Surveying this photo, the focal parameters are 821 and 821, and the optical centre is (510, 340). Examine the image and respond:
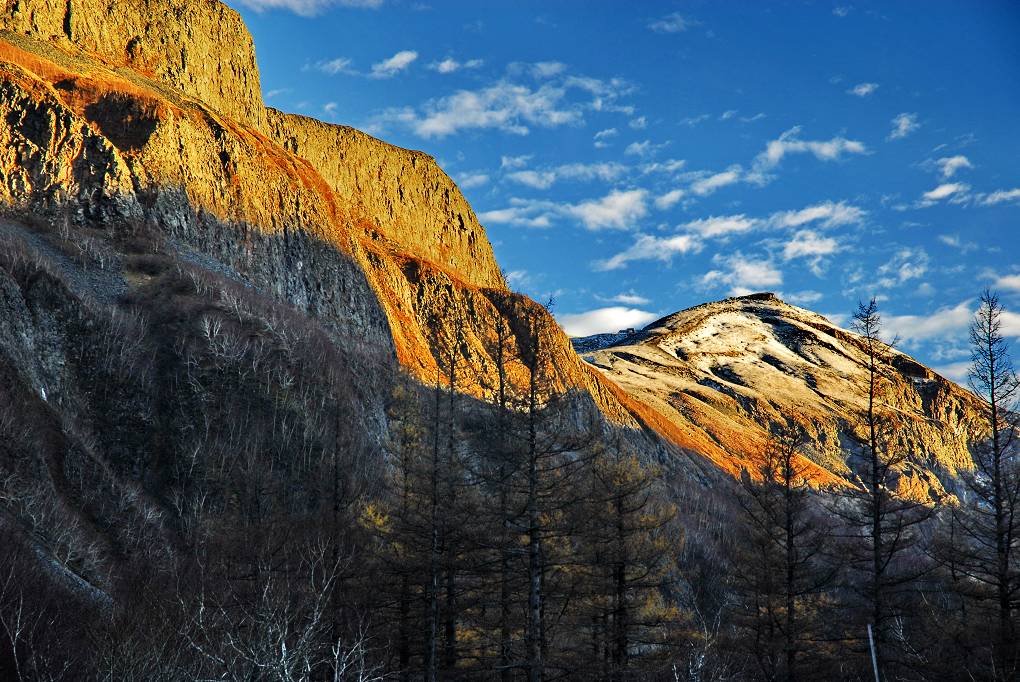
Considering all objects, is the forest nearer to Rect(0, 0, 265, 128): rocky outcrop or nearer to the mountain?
Rect(0, 0, 265, 128): rocky outcrop

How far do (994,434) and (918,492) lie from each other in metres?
104

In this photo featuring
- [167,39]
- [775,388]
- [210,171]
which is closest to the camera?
[210,171]

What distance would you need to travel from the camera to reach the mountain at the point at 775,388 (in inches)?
4500

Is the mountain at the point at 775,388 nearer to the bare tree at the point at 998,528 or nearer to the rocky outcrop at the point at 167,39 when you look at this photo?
the rocky outcrop at the point at 167,39

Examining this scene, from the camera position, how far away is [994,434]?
66.5 ft

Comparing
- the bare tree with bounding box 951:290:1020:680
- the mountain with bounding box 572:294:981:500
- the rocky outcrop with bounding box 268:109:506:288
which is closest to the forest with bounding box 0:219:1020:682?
the bare tree with bounding box 951:290:1020:680

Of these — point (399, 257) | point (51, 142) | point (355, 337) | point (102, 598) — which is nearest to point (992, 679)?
point (102, 598)

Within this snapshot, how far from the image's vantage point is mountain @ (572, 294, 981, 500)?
114m

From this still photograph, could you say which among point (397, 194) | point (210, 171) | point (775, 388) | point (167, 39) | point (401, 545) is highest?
point (167, 39)

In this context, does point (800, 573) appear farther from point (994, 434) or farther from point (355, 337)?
point (355, 337)

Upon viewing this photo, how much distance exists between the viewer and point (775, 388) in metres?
143

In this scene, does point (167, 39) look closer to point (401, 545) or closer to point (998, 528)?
point (401, 545)

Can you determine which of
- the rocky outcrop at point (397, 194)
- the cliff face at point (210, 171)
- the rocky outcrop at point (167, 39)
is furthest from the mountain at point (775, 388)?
the rocky outcrop at point (167, 39)

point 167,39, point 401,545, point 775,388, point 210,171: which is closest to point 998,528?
point 401,545
